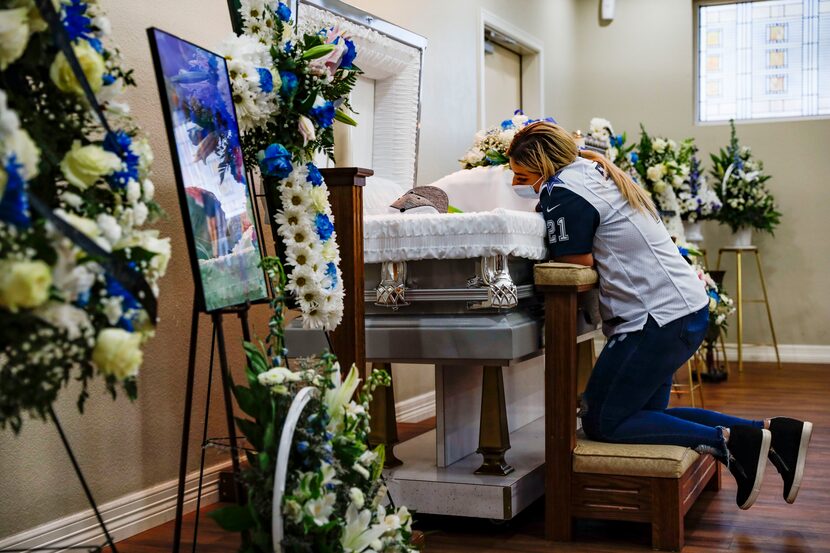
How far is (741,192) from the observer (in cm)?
673

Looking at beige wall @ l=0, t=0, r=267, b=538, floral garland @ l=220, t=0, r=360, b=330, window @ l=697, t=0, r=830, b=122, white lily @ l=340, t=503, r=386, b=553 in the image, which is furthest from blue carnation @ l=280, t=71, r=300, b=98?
window @ l=697, t=0, r=830, b=122

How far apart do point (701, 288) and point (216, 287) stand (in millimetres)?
1667

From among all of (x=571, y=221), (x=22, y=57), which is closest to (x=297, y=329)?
(x=571, y=221)

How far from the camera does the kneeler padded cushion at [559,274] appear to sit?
285 cm

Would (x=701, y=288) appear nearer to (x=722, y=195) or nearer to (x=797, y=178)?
(x=722, y=195)

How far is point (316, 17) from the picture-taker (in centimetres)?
370

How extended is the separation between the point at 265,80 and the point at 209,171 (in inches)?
13.3

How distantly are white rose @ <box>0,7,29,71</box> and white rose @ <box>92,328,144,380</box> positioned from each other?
42cm

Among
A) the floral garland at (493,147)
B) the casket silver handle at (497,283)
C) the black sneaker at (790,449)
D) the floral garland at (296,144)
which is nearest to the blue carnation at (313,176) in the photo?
the floral garland at (296,144)

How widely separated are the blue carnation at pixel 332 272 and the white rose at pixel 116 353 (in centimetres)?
104

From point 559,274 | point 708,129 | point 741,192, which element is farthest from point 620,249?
point 708,129

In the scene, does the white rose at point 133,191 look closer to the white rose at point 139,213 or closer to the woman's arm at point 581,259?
the white rose at point 139,213

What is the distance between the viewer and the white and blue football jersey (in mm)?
2990

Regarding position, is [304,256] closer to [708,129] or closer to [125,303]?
[125,303]
